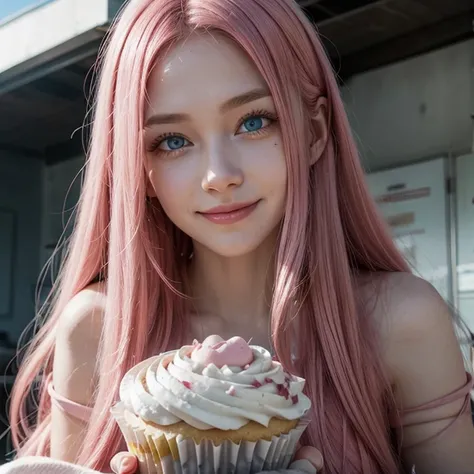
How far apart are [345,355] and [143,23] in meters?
0.70

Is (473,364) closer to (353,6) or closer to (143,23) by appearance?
(143,23)

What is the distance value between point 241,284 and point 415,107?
269 centimetres

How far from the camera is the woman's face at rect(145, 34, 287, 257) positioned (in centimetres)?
123

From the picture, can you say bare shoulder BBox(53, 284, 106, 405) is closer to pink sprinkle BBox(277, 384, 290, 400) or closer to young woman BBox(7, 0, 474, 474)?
young woman BBox(7, 0, 474, 474)

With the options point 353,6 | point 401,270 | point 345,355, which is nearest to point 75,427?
point 345,355

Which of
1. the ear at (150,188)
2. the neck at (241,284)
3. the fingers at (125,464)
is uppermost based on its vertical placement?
the ear at (150,188)

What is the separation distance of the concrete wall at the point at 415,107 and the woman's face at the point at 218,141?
7.99 ft

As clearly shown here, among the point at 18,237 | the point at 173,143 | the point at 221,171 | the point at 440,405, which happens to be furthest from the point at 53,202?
the point at 440,405

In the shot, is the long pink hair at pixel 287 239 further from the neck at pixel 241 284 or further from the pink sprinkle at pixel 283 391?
the pink sprinkle at pixel 283 391

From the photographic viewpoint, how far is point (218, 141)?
123 centimetres

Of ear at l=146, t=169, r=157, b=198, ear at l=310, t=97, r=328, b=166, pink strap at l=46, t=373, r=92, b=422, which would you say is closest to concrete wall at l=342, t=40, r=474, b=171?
ear at l=310, t=97, r=328, b=166

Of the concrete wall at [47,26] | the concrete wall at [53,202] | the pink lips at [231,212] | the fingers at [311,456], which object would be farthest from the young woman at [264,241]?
the concrete wall at [53,202]

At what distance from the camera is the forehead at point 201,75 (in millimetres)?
1226

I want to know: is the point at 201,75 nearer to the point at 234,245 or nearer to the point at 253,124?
the point at 253,124
